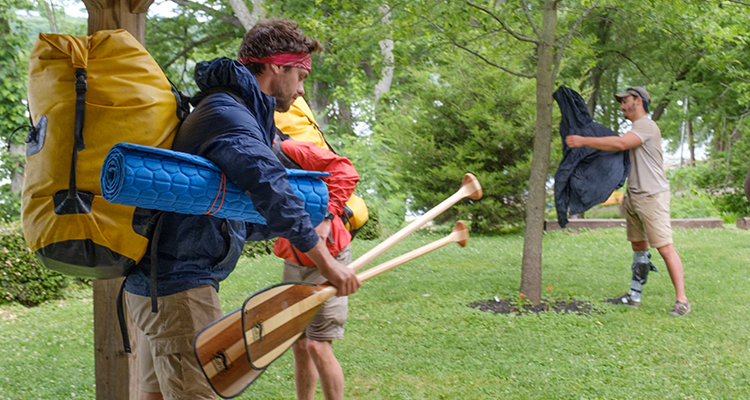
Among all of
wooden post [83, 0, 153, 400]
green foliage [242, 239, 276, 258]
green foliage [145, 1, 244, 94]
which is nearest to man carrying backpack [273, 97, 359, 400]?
wooden post [83, 0, 153, 400]

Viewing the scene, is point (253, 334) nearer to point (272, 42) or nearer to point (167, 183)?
point (167, 183)

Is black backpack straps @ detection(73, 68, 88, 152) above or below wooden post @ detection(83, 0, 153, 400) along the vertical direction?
above

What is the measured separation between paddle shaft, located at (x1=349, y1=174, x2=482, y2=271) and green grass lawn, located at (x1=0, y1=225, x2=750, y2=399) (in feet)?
4.62

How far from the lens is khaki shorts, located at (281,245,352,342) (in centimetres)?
337

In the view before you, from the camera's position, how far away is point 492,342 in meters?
5.27

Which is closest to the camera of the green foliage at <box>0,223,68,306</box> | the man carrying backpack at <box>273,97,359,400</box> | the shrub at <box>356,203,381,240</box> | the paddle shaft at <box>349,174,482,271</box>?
the paddle shaft at <box>349,174,482,271</box>

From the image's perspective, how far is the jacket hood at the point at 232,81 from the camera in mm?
2209

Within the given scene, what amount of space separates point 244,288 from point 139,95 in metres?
6.06

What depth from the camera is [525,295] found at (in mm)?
6559

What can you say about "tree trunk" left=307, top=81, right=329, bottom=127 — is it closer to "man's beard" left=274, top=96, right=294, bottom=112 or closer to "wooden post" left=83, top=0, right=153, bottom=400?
"wooden post" left=83, top=0, right=153, bottom=400

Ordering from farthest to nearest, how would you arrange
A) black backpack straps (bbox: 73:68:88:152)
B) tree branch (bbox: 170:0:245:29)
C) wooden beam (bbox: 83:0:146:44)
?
tree branch (bbox: 170:0:245:29) < wooden beam (bbox: 83:0:146:44) < black backpack straps (bbox: 73:68:88:152)

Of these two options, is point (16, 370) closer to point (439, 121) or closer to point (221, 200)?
point (221, 200)

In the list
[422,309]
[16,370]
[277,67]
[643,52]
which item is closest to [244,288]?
[422,309]

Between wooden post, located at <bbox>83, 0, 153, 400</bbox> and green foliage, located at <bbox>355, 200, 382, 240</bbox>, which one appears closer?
wooden post, located at <bbox>83, 0, 153, 400</bbox>
